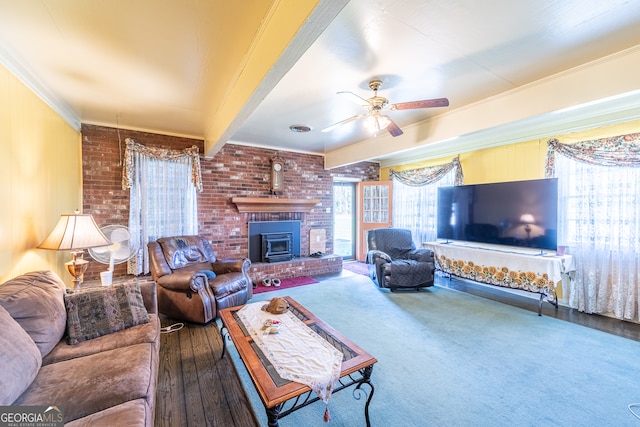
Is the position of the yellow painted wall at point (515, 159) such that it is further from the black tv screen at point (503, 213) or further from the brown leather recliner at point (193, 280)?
the brown leather recliner at point (193, 280)

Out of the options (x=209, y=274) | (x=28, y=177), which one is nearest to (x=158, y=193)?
(x=209, y=274)

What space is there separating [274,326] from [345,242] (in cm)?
461

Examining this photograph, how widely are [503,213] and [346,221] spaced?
3.28m

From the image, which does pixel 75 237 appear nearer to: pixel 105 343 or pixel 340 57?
pixel 105 343

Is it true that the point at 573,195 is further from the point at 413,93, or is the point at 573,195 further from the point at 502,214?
the point at 413,93

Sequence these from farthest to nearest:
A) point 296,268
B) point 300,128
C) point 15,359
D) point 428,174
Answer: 1. point 428,174
2. point 296,268
3. point 300,128
4. point 15,359

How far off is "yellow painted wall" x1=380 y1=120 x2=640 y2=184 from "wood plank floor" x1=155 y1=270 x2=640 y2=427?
1.96 meters

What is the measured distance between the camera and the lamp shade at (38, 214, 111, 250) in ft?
6.78

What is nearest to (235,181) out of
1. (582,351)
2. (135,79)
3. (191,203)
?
(191,203)

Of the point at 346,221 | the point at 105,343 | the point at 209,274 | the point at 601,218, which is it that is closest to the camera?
the point at 105,343

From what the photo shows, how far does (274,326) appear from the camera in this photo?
1849 millimetres

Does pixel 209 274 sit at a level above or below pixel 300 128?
below

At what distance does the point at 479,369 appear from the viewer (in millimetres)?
2061

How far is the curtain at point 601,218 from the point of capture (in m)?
2.84
